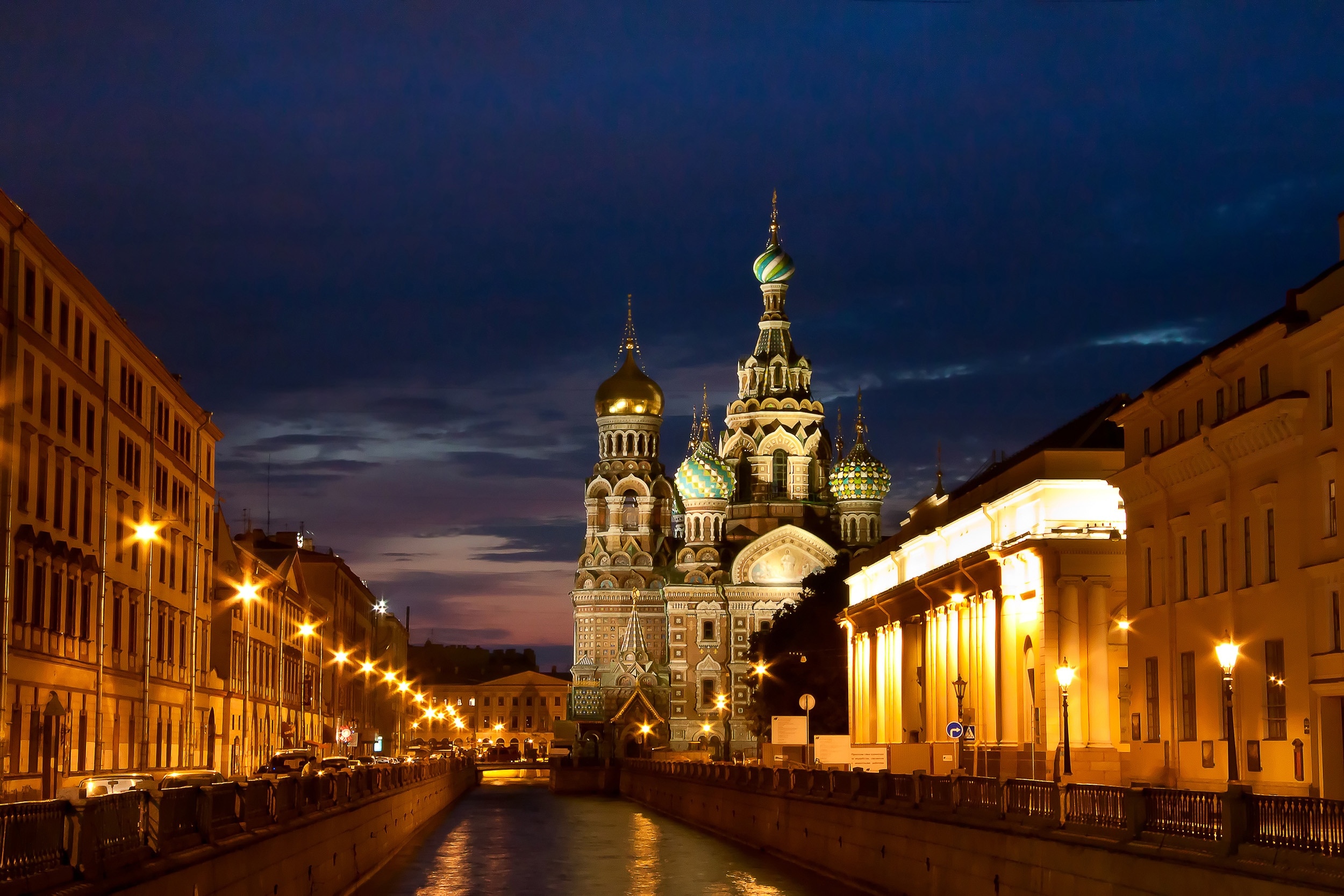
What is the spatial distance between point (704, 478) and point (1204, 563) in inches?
4691

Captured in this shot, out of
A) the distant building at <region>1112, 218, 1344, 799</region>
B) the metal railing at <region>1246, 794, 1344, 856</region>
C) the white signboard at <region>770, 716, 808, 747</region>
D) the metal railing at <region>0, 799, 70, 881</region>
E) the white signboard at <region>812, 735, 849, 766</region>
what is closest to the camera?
the metal railing at <region>0, 799, 70, 881</region>

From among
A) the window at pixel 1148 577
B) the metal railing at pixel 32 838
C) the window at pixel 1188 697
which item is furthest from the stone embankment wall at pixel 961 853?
the metal railing at pixel 32 838

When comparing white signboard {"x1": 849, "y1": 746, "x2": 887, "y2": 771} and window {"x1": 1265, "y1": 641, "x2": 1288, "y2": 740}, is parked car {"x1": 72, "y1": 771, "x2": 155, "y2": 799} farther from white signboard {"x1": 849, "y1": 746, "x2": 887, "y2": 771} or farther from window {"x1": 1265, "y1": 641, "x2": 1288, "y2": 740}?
white signboard {"x1": 849, "y1": 746, "x2": 887, "y2": 771}

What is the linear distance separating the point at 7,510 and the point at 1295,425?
27.4 m

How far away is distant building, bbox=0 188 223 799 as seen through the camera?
44.0 meters

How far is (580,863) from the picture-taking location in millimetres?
52906

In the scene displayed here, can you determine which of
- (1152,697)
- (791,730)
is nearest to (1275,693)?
(1152,697)

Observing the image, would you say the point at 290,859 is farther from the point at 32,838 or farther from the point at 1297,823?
the point at 1297,823

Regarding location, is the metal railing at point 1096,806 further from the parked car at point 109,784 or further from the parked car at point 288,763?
the parked car at point 288,763

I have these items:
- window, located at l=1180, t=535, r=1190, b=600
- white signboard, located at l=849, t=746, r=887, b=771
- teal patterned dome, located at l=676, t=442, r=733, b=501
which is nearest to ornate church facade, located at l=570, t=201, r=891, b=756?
teal patterned dome, located at l=676, t=442, r=733, b=501

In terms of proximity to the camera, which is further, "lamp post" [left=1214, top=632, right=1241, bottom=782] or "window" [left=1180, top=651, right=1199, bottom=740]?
"window" [left=1180, top=651, right=1199, bottom=740]

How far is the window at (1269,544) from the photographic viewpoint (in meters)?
38.5

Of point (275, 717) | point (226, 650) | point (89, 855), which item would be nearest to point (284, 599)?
point (275, 717)

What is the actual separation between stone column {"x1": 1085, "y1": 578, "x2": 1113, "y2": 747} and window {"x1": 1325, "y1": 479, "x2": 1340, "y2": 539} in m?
21.7
